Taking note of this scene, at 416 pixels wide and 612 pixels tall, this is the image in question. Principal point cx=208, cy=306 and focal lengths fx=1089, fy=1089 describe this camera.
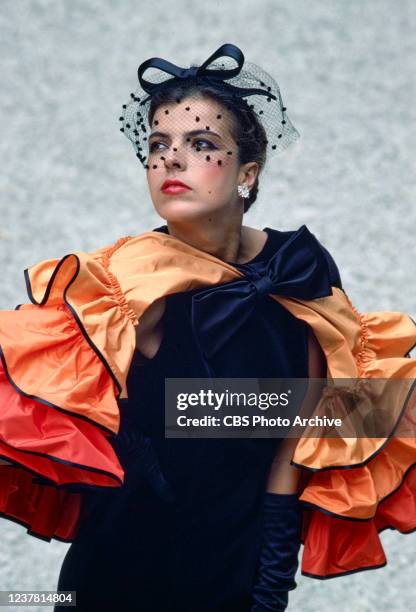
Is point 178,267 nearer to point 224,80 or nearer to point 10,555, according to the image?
point 224,80

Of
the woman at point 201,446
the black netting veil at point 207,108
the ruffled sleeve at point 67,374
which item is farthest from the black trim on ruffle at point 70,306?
the black netting veil at point 207,108

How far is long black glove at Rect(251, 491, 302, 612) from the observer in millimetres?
1624

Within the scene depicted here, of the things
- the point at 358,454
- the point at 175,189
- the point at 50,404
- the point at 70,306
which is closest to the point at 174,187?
the point at 175,189

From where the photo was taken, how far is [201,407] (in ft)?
5.21

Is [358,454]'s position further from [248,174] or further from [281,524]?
[248,174]

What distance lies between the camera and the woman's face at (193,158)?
5.12 ft

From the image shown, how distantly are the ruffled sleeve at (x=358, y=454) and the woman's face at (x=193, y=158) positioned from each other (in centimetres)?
20

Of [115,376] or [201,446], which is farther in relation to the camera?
[201,446]

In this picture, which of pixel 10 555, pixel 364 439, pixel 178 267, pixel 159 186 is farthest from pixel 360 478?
pixel 10 555

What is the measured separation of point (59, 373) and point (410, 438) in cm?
58

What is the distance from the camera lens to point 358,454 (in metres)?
1.60

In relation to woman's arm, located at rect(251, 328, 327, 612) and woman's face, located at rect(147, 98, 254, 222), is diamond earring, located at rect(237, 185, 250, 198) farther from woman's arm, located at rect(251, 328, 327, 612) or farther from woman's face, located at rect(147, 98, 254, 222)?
woman's arm, located at rect(251, 328, 327, 612)

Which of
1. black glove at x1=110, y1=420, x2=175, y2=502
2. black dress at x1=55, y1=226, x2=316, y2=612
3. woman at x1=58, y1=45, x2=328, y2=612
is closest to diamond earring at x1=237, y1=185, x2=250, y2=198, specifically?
woman at x1=58, y1=45, x2=328, y2=612

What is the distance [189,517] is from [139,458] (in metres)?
0.13
